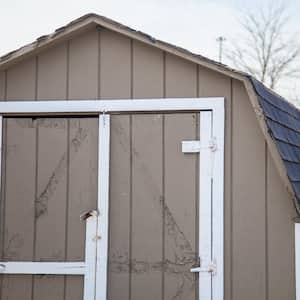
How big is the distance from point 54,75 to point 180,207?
1.42 metres

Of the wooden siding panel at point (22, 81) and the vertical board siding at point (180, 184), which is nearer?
the vertical board siding at point (180, 184)

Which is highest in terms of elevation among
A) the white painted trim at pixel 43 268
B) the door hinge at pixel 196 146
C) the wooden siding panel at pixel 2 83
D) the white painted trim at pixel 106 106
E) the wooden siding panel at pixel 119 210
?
the wooden siding panel at pixel 2 83

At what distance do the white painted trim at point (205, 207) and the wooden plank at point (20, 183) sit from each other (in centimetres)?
130

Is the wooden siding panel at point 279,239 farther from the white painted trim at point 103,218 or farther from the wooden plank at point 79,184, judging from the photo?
the wooden plank at point 79,184

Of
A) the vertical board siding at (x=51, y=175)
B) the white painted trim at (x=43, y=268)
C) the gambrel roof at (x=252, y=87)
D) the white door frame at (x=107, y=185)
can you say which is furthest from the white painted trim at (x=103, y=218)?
the gambrel roof at (x=252, y=87)

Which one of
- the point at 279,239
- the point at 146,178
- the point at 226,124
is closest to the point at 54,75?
the point at 146,178

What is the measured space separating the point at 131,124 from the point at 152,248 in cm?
95

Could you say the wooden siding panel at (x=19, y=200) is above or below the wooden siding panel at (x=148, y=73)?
below

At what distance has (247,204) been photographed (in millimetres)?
4234

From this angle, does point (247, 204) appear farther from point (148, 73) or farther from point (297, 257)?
point (148, 73)

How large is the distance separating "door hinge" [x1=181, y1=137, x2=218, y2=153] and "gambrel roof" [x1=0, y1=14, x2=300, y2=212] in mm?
385

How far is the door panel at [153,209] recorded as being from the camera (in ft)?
14.1

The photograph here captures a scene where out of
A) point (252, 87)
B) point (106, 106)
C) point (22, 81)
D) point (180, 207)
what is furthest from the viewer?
point (22, 81)

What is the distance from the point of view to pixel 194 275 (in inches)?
168
